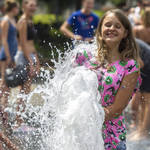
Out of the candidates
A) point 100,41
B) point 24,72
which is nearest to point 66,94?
point 100,41

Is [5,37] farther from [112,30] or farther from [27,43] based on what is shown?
[112,30]

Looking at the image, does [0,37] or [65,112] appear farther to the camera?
[0,37]

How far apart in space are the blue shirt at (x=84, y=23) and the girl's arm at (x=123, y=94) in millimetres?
3028

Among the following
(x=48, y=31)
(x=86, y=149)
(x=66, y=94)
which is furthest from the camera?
(x=48, y=31)

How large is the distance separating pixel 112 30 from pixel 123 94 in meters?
0.51

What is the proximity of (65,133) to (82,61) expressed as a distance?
0.69 metres

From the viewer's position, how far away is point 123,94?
2439 mm

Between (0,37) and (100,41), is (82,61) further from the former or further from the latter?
(0,37)

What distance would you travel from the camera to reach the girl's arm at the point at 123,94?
2.41 metres

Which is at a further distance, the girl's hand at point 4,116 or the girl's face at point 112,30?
the girl's hand at point 4,116

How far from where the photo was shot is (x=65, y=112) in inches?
83.4

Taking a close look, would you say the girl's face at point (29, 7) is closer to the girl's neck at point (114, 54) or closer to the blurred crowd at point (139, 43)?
the blurred crowd at point (139, 43)

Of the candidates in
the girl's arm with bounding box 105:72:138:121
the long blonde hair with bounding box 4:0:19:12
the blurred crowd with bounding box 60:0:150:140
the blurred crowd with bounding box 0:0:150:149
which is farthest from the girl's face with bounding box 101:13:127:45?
the long blonde hair with bounding box 4:0:19:12

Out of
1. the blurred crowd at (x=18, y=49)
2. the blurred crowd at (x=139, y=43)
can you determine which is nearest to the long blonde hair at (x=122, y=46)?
the blurred crowd at (x=139, y=43)
